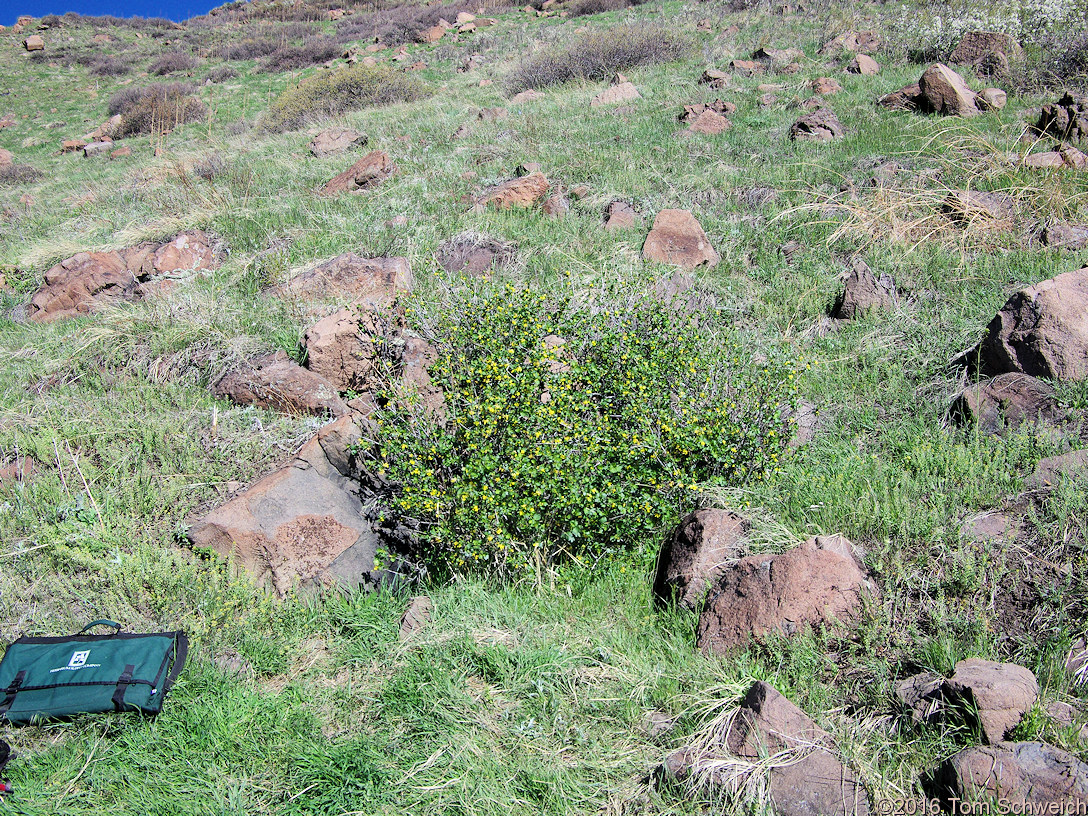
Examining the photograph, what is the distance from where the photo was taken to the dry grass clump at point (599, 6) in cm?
1741

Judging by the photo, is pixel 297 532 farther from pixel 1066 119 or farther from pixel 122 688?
pixel 1066 119

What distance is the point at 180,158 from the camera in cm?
948

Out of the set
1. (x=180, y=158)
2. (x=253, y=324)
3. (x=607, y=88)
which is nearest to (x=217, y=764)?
(x=253, y=324)

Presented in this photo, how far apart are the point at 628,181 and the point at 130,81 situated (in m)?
18.9

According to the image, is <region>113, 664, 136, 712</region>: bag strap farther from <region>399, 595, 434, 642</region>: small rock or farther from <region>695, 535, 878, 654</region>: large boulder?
<region>695, 535, 878, 654</region>: large boulder

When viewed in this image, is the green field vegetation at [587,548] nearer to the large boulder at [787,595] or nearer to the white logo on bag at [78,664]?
the large boulder at [787,595]

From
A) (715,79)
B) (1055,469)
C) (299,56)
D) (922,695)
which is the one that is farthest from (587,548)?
(299,56)

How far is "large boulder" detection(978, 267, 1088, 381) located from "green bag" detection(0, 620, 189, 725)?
15.3 feet

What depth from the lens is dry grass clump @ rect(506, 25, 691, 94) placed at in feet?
38.4

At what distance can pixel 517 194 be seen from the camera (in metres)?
6.80

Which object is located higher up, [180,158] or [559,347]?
[180,158]

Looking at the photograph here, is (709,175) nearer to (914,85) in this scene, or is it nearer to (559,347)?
(914,85)

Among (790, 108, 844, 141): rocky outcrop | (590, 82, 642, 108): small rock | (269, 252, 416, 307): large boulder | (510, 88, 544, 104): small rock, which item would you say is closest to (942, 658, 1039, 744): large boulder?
(269, 252, 416, 307): large boulder

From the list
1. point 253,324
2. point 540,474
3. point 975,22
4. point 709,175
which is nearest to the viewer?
point 540,474
